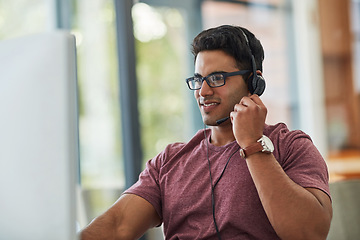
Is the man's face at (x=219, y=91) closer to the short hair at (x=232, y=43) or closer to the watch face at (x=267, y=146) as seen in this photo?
the short hair at (x=232, y=43)

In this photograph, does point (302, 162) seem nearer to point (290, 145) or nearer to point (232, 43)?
point (290, 145)

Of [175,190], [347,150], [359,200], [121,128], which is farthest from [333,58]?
[175,190]

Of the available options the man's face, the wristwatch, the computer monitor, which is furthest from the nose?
the computer monitor

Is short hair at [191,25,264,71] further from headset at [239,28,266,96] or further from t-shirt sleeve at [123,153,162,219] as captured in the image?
t-shirt sleeve at [123,153,162,219]

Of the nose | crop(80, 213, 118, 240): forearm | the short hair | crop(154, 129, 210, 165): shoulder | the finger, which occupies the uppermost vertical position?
the short hair

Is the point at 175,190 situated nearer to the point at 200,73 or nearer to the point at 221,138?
the point at 221,138

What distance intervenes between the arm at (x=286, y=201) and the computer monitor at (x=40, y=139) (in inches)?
24.4

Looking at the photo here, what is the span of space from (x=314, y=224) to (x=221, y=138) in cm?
48

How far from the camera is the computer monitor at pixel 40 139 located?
0.82 metres

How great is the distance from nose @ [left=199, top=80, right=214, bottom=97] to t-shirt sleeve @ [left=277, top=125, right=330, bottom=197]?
0.88ft

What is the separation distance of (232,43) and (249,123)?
0.33 metres

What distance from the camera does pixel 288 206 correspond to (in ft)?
4.11

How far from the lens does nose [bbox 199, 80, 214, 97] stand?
4.96 feet

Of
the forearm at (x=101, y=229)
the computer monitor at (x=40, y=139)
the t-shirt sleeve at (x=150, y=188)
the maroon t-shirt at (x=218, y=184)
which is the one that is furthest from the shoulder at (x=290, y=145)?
the computer monitor at (x=40, y=139)
